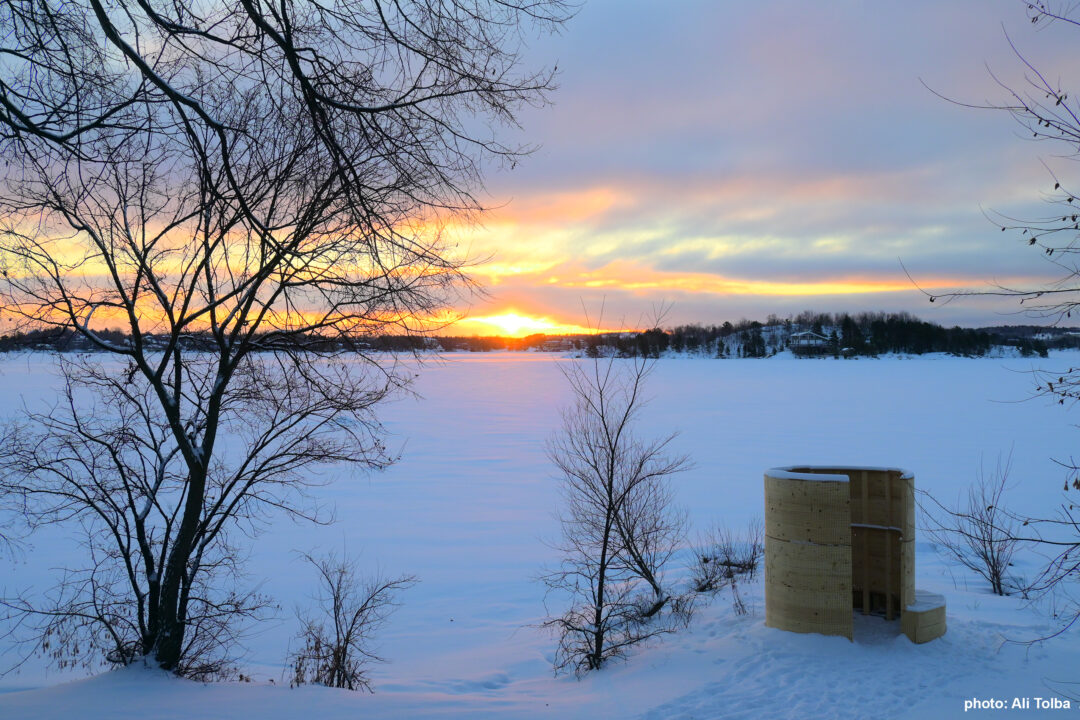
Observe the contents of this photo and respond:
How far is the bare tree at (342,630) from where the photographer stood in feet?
27.7

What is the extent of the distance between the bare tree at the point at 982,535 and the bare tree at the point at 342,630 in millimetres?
6755

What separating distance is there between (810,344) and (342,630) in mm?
133585

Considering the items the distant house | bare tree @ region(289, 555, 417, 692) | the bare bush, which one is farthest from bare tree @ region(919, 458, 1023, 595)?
the distant house

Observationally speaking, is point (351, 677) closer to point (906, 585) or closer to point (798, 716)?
point (798, 716)

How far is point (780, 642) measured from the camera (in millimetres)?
7277

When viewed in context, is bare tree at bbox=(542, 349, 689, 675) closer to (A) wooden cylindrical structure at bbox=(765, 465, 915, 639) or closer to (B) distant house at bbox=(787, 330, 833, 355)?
(A) wooden cylindrical structure at bbox=(765, 465, 915, 639)

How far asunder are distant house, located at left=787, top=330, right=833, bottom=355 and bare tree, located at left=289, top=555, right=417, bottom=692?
4912 inches

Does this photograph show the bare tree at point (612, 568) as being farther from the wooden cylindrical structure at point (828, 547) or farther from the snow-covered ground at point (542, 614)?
the wooden cylindrical structure at point (828, 547)

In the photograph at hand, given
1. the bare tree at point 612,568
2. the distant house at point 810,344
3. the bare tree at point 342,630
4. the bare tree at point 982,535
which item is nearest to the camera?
the bare tree at point 342,630

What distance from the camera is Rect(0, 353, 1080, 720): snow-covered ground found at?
6.20 m

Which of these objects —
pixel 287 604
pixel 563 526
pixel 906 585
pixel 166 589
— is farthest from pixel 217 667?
pixel 563 526

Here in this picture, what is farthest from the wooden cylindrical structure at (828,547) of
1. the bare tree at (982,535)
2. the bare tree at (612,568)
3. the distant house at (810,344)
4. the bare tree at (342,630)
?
the distant house at (810,344)

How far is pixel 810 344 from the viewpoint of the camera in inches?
5212

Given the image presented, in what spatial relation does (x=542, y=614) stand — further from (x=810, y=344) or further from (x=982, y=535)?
(x=810, y=344)
